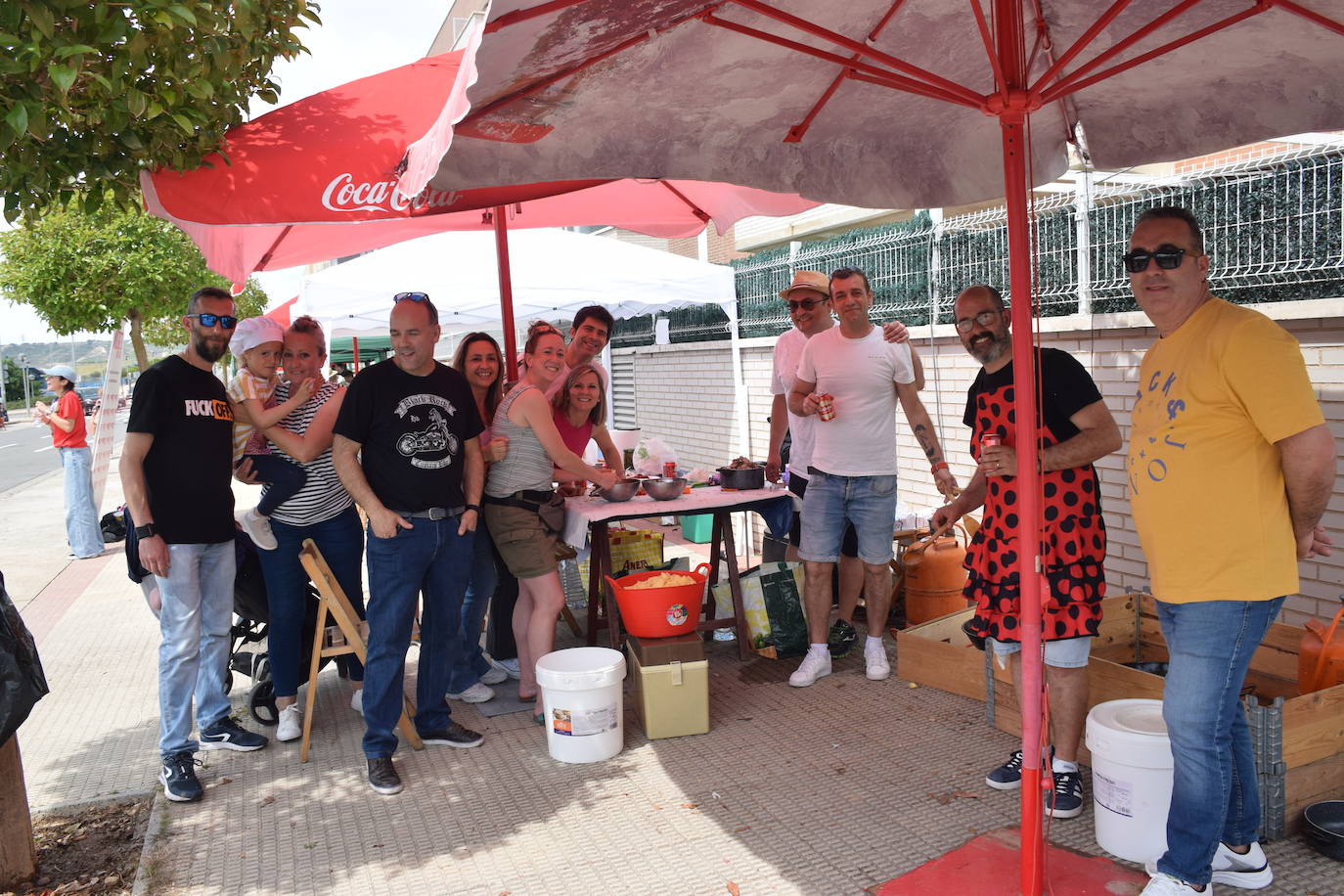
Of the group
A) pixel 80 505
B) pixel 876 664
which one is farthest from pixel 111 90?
pixel 80 505

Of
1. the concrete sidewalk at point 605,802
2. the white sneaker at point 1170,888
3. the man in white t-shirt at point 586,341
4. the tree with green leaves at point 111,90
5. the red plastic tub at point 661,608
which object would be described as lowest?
the concrete sidewalk at point 605,802

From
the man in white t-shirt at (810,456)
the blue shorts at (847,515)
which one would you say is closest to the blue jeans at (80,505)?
the man in white t-shirt at (810,456)

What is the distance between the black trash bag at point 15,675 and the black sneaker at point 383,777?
1.37m

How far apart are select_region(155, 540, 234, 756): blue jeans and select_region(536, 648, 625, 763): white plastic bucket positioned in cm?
151

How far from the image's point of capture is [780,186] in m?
4.15

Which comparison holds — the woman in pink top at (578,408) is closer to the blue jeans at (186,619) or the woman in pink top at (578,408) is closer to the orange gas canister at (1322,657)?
the blue jeans at (186,619)

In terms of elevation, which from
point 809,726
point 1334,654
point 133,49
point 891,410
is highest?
point 133,49

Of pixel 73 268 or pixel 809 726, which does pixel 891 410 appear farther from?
pixel 73 268

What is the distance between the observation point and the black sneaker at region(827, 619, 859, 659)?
5.77m

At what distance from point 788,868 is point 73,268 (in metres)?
12.7

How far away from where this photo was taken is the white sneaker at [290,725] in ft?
16.0

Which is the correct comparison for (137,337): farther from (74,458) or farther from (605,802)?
(605,802)

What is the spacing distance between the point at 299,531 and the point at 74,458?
24.0 ft

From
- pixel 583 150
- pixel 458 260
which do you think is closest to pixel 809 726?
pixel 583 150
